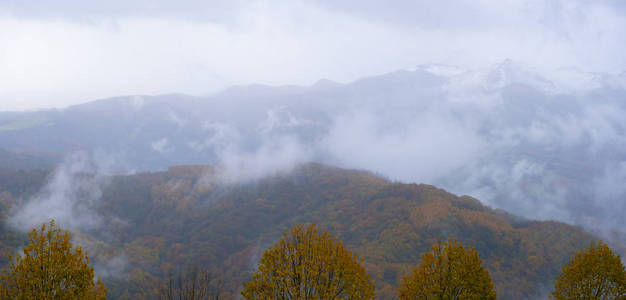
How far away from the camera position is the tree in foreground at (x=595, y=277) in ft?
98.4

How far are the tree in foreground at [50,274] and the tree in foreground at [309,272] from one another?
356 inches

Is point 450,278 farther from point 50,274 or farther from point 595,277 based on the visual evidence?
point 50,274

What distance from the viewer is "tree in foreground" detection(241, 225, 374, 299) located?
948 inches

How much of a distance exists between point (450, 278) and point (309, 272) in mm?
10357

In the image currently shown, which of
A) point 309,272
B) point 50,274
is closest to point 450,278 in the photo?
point 309,272

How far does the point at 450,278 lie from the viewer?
90.0 ft

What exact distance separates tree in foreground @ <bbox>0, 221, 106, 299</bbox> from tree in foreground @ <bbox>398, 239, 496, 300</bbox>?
19.6 metres

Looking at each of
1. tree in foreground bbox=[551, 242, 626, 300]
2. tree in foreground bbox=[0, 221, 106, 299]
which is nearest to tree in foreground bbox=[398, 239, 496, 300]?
tree in foreground bbox=[551, 242, 626, 300]

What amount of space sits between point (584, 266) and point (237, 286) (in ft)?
505

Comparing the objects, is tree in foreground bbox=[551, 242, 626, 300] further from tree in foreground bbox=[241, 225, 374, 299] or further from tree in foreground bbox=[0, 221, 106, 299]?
tree in foreground bbox=[0, 221, 106, 299]

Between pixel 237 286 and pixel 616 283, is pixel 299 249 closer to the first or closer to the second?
pixel 616 283

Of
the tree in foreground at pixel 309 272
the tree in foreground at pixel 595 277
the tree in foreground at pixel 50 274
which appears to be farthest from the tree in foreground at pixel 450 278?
the tree in foreground at pixel 50 274

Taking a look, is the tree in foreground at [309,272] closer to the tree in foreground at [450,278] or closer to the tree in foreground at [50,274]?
the tree in foreground at [450,278]

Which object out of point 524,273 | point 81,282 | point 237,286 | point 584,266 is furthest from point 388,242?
point 81,282
